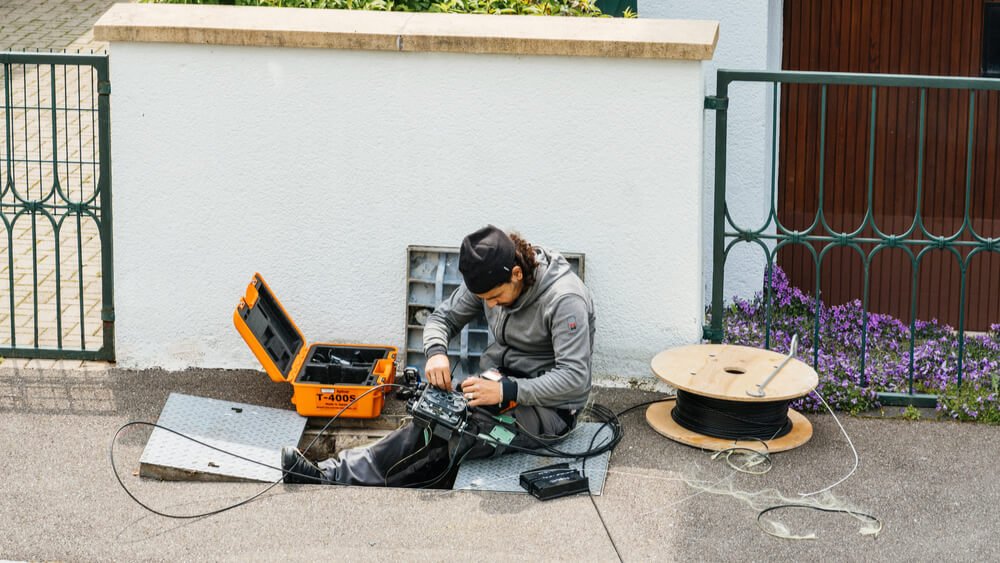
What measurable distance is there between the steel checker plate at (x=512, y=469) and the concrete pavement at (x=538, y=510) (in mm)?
64

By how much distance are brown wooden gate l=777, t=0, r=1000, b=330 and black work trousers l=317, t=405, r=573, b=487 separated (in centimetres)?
422

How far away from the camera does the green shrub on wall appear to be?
26.5 ft

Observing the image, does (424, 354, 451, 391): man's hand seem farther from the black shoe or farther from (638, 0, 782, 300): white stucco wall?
(638, 0, 782, 300): white stucco wall

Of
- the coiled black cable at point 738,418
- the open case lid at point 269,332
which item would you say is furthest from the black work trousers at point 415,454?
the coiled black cable at point 738,418

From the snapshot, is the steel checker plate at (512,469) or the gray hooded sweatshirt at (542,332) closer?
the steel checker plate at (512,469)

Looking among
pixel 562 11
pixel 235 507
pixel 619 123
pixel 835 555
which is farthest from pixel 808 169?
pixel 235 507

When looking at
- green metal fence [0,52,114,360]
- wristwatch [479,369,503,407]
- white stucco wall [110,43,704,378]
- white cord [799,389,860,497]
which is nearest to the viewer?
white cord [799,389,860,497]

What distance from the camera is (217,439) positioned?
6641 millimetres

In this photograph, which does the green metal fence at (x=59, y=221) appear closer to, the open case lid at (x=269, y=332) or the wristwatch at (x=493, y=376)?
the open case lid at (x=269, y=332)

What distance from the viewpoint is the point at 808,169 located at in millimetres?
9938

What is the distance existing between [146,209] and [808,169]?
4.88 metres

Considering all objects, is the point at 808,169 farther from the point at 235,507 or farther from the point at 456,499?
the point at 235,507

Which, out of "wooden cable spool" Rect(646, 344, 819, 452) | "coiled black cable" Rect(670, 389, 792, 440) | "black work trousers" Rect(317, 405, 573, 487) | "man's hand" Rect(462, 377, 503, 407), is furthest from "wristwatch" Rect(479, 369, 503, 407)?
"coiled black cable" Rect(670, 389, 792, 440)

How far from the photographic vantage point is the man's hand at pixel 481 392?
630cm
